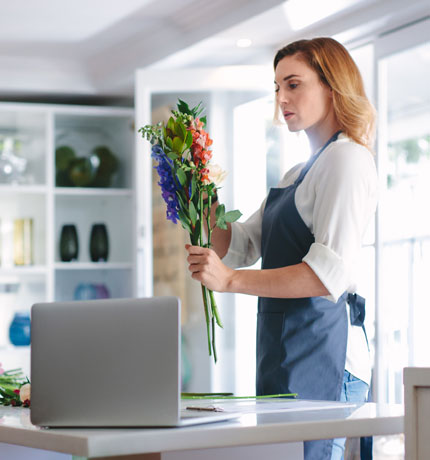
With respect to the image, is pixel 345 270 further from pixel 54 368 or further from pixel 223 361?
pixel 223 361

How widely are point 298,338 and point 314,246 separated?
0.72 feet

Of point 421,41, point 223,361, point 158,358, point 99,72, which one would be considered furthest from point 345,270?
point 99,72

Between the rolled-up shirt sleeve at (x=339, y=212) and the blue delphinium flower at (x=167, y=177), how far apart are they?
0.30 meters

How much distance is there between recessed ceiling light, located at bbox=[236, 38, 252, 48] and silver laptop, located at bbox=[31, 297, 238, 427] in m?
2.77

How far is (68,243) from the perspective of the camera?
15.3ft

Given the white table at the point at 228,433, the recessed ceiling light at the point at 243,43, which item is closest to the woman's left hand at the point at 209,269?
the white table at the point at 228,433

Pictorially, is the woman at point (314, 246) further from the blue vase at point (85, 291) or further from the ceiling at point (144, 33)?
the blue vase at point (85, 291)

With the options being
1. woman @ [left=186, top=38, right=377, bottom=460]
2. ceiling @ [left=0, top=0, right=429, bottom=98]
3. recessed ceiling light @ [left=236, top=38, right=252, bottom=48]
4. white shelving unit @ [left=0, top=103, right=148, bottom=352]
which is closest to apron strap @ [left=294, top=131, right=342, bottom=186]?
woman @ [left=186, top=38, right=377, bottom=460]

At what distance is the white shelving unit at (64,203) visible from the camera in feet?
15.1

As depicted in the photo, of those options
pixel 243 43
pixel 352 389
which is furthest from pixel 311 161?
pixel 243 43

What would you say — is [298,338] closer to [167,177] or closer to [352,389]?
[352,389]

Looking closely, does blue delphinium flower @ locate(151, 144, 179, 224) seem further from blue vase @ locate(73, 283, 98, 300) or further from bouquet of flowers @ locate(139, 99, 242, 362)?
blue vase @ locate(73, 283, 98, 300)

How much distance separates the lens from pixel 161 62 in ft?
13.4

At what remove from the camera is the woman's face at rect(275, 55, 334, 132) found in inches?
74.8
